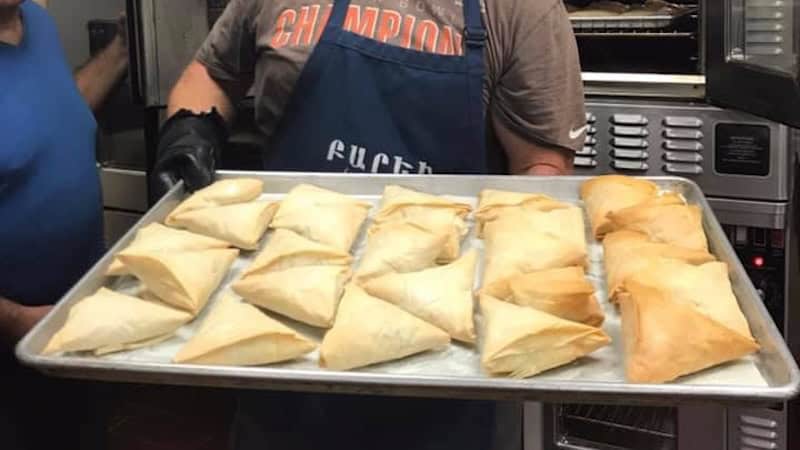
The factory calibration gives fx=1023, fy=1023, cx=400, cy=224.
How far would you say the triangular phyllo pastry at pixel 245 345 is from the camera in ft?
3.20

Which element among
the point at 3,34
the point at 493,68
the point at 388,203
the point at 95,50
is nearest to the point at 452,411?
the point at 388,203

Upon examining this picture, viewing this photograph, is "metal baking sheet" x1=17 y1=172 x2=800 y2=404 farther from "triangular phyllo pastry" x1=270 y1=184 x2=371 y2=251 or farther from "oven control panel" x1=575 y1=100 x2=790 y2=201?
"oven control panel" x1=575 y1=100 x2=790 y2=201

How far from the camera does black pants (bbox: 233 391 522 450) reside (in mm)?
1329

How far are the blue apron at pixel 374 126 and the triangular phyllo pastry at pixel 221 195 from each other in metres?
0.14

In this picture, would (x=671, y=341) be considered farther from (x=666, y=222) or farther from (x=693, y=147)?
(x=693, y=147)

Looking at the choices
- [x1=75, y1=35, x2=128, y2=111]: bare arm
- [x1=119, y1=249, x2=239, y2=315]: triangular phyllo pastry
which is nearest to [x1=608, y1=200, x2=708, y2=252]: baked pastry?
[x1=119, y1=249, x2=239, y2=315]: triangular phyllo pastry

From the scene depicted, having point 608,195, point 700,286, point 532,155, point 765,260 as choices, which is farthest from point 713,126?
point 700,286

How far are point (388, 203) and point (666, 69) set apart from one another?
0.81 meters

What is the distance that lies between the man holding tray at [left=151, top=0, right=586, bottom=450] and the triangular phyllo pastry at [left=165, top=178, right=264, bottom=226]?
0.05m

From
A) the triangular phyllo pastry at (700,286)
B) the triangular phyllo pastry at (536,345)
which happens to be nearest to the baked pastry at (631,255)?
the triangular phyllo pastry at (700,286)

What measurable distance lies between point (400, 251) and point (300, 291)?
0.15m

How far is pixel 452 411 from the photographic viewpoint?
→ 1336mm

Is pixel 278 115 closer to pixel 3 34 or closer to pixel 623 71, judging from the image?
pixel 3 34

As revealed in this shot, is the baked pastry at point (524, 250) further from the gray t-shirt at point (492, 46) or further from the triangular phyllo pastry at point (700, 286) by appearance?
the gray t-shirt at point (492, 46)
